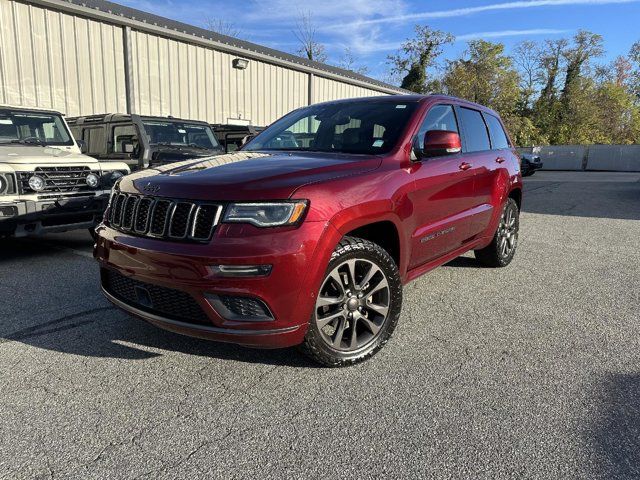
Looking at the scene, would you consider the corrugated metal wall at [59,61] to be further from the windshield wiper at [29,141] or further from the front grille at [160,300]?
the front grille at [160,300]

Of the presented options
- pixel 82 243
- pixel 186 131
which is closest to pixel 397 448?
pixel 82 243

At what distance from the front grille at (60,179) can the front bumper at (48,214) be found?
0.15 metres

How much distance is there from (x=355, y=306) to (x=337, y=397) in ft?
1.92

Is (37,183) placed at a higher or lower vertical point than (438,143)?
lower

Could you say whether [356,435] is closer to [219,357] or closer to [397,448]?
[397,448]

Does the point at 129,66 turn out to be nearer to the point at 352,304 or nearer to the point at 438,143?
the point at 438,143

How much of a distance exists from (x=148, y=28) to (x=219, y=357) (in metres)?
11.9

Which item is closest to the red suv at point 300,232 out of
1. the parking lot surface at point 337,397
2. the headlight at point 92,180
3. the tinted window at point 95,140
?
the parking lot surface at point 337,397

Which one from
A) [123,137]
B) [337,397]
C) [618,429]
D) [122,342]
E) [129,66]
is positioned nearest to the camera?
[618,429]

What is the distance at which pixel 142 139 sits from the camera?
7.64 metres

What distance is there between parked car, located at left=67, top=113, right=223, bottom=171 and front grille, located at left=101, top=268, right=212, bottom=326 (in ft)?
16.5

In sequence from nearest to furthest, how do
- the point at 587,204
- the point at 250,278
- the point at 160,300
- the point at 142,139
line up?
the point at 250,278 → the point at 160,300 → the point at 142,139 → the point at 587,204

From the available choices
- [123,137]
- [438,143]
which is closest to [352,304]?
[438,143]

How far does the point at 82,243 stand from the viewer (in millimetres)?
6691
